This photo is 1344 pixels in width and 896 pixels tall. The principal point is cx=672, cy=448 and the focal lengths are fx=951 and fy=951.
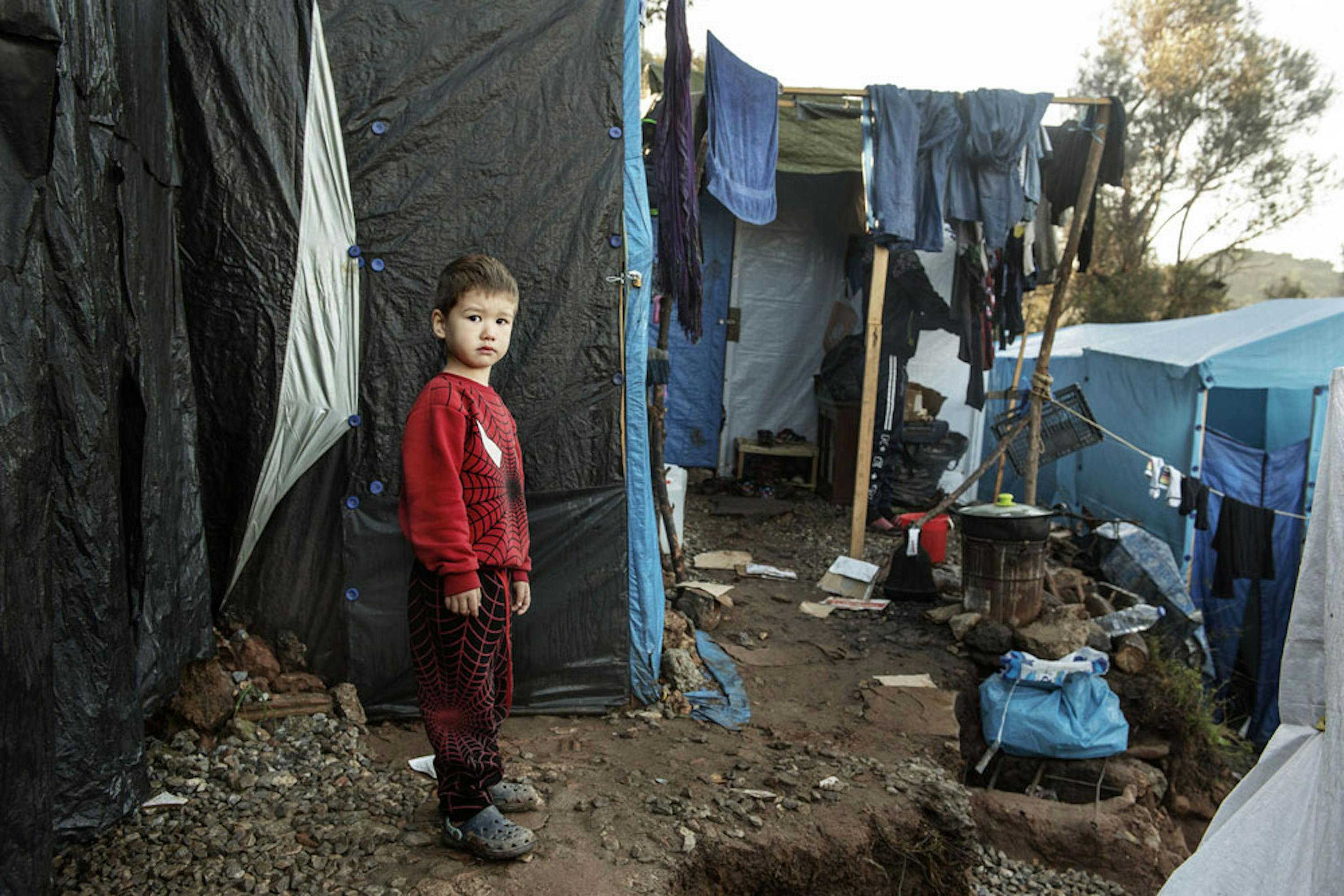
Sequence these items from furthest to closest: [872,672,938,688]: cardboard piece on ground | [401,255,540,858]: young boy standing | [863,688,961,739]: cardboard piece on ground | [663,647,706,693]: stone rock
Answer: [872,672,938,688]: cardboard piece on ground < [863,688,961,739]: cardboard piece on ground < [663,647,706,693]: stone rock < [401,255,540,858]: young boy standing

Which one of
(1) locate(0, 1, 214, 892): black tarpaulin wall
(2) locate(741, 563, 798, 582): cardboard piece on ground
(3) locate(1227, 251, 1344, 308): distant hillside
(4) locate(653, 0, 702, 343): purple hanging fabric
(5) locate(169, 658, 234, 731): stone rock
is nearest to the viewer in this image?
(1) locate(0, 1, 214, 892): black tarpaulin wall

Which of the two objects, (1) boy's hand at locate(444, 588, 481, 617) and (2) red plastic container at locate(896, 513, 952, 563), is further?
(2) red plastic container at locate(896, 513, 952, 563)

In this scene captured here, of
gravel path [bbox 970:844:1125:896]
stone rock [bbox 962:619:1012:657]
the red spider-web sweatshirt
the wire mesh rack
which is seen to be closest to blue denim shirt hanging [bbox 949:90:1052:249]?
the wire mesh rack

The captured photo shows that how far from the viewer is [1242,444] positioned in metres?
9.09

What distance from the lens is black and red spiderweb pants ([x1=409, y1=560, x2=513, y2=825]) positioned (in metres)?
2.70

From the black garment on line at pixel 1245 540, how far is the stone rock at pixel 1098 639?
2.72 meters

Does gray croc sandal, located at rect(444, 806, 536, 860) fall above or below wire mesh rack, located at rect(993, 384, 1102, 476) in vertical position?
below

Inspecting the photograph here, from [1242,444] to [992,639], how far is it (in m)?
5.40

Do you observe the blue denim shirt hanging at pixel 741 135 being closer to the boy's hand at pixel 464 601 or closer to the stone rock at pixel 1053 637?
the stone rock at pixel 1053 637

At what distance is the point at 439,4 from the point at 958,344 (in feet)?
22.4

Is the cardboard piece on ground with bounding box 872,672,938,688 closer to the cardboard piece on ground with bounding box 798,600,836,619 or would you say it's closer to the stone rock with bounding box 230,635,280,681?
the cardboard piece on ground with bounding box 798,600,836,619

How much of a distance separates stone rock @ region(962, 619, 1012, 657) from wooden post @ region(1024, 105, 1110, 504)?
5.62ft

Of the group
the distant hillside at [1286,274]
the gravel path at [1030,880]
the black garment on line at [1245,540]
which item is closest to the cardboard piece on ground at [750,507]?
the black garment on line at [1245,540]

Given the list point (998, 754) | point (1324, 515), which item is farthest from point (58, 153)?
point (998, 754)
